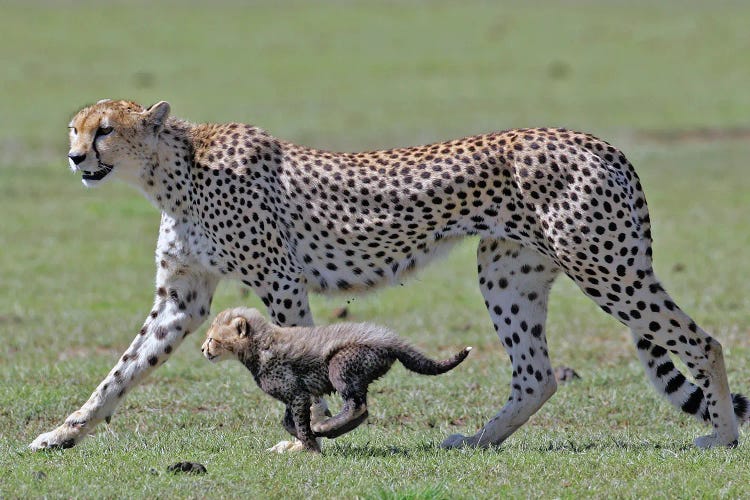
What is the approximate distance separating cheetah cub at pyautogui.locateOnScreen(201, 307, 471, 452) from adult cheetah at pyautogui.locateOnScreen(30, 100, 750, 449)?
1.49ft

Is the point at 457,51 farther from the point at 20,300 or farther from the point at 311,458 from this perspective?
the point at 311,458

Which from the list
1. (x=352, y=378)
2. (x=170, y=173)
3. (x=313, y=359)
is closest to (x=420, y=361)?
(x=352, y=378)

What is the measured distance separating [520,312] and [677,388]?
885 millimetres

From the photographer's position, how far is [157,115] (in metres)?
7.23

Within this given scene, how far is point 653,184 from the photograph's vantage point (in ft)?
56.6

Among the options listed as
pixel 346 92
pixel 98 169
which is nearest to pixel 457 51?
pixel 346 92

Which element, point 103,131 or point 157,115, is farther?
point 157,115

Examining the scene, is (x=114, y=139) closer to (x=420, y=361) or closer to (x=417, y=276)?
(x=417, y=276)

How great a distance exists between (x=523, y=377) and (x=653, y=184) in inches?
421

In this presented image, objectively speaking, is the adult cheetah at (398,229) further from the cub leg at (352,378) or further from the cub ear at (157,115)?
the cub leg at (352,378)

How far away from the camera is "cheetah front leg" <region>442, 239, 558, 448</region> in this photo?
6988mm

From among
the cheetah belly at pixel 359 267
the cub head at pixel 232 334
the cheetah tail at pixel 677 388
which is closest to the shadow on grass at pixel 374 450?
the cub head at pixel 232 334

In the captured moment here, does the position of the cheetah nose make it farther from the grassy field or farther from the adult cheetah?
the grassy field

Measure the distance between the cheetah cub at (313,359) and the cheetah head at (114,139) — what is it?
45.2 inches
